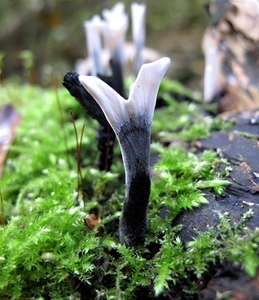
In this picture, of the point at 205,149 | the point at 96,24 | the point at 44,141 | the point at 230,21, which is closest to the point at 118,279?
the point at 205,149

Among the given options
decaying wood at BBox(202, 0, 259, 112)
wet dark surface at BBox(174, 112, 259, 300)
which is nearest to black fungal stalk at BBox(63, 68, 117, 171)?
wet dark surface at BBox(174, 112, 259, 300)

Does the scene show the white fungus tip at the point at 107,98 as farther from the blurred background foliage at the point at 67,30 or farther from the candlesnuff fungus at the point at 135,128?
the blurred background foliage at the point at 67,30

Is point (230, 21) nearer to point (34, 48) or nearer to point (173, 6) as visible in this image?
point (173, 6)

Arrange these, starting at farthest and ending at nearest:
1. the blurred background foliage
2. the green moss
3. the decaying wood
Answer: the blurred background foliage, the decaying wood, the green moss

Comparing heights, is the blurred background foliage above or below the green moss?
above

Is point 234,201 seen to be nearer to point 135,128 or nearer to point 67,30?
point 135,128

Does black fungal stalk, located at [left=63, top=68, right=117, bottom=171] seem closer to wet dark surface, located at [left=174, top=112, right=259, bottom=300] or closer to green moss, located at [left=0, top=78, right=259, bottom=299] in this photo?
green moss, located at [left=0, top=78, right=259, bottom=299]
